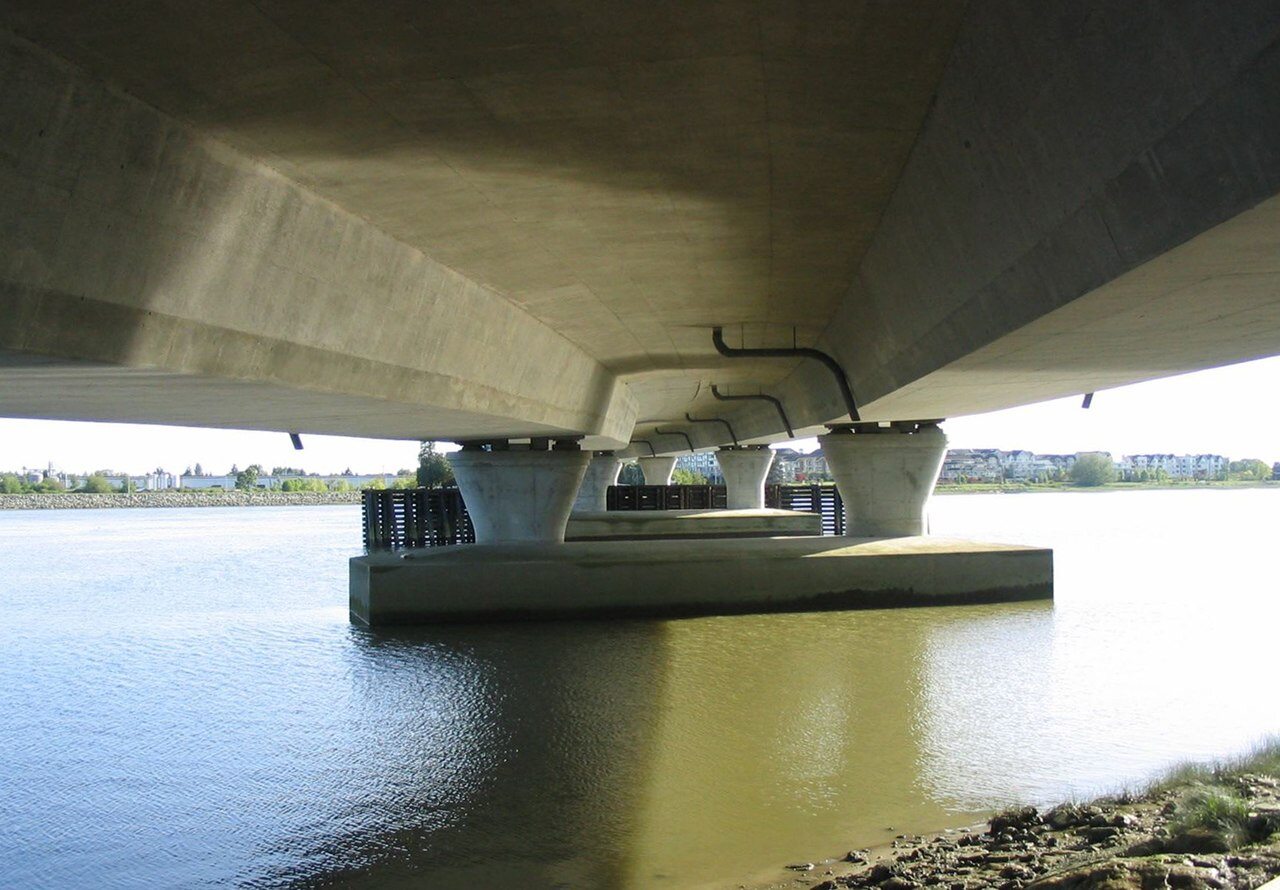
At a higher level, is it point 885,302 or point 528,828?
point 885,302

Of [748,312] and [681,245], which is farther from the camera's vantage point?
[748,312]

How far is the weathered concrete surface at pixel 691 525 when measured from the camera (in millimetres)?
47812

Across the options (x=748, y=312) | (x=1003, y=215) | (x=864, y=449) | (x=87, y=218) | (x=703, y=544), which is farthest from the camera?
(x=864, y=449)

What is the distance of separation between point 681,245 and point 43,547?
180 feet

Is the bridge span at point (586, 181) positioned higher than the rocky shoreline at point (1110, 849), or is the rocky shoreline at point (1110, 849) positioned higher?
the bridge span at point (586, 181)

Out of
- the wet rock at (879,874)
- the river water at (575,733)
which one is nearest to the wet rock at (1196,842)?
the wet rock at (879,874)

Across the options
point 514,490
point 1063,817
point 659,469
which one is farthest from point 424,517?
point 1063,817

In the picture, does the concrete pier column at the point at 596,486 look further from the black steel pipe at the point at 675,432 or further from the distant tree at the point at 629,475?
the distant tree at the point at 629,475

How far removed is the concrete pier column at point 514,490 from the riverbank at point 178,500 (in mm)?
124131

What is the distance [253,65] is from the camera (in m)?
7.64

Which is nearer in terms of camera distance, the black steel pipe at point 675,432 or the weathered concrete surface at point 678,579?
the weathered concrete surface at point 678,579

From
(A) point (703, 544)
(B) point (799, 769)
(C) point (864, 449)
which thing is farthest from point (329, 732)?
(C) point (864, 449)

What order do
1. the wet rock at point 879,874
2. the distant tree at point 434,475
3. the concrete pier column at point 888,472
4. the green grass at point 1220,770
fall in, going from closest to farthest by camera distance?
1. the wet rock at point 879,874
2. the green grass at point 1220,770
3. the concrete pier column at point 888,472
4. the distant tree at point 434,475

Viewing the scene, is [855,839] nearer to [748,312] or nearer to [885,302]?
[885,302]
